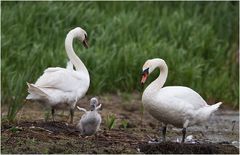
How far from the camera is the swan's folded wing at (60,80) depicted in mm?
8305

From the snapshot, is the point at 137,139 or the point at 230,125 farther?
the point at 230,125

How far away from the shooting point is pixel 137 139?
805 centimetres

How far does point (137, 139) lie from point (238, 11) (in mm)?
6819

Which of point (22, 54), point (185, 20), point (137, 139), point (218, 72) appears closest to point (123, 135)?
point (137, 139)

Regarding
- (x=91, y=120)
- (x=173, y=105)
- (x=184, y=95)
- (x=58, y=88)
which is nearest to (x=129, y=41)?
(x=58, y=88)

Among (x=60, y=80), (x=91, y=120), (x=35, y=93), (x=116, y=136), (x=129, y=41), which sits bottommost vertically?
(x=116, y=136)

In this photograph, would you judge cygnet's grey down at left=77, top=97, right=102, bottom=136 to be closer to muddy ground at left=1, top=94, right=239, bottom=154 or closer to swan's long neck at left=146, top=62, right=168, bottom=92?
muddy ground at left=1, top=94, right=239, bottom=154

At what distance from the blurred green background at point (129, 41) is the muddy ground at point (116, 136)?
1.21 m

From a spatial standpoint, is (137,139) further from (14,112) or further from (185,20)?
(185,20)

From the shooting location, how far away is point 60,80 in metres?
8.35

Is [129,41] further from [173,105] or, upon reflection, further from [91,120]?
[91,120]

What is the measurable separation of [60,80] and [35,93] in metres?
0.30

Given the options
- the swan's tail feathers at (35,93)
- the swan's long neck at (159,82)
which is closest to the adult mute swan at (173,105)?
the swan's long neck at (159,82)

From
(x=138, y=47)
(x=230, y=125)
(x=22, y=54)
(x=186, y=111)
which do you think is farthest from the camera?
(x=138, y=47)
